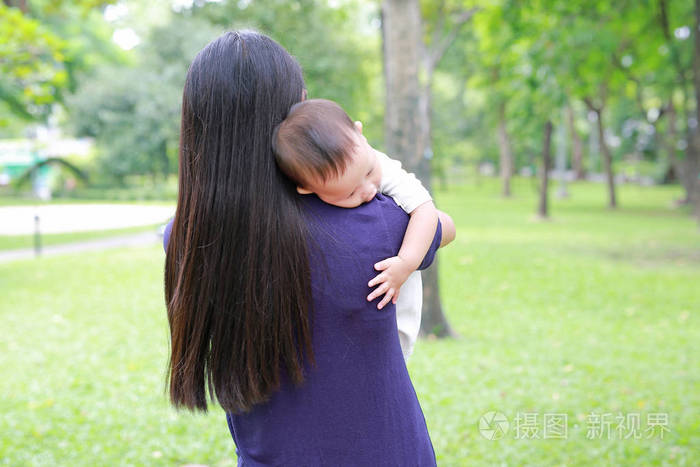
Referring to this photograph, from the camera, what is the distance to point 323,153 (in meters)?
1.33

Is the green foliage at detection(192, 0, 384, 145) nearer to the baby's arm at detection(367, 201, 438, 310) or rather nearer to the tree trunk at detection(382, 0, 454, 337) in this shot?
the tree trunk at detection(382, 0, 454, 337)

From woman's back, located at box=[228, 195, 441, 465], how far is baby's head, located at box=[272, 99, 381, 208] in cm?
4

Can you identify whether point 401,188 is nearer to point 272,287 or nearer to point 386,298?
point 386,298

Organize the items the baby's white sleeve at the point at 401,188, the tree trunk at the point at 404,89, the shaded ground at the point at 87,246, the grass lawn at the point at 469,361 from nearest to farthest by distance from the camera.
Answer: the baby's white sleeve at the point at 401,188
the grass lawn at the point at 469,361
the tree trunk at the point at 404,89
the shaded ground at the point at 87,246

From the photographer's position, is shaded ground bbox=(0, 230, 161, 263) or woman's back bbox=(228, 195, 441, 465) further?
shaded ground bbox=(0, 230, 161, 263)

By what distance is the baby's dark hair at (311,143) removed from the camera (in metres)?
1.31

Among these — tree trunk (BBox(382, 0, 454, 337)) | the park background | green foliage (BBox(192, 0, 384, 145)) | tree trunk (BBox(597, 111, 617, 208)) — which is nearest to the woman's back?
the park background

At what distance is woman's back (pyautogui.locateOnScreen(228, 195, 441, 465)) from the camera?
4.44 feet

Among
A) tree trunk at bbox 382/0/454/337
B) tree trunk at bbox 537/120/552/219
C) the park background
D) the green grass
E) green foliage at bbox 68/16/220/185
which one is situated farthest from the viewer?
green foliage at bbox 68/16/220/185

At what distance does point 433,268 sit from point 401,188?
555 centimetres

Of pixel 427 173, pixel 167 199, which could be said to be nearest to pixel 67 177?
pixel 167 199

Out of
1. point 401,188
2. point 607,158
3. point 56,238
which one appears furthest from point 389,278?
point 607,158

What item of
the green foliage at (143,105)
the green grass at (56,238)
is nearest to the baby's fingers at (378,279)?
the green grass at (56,238)

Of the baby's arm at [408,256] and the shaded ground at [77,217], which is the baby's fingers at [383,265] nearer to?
the baby's arm at [408,256]
